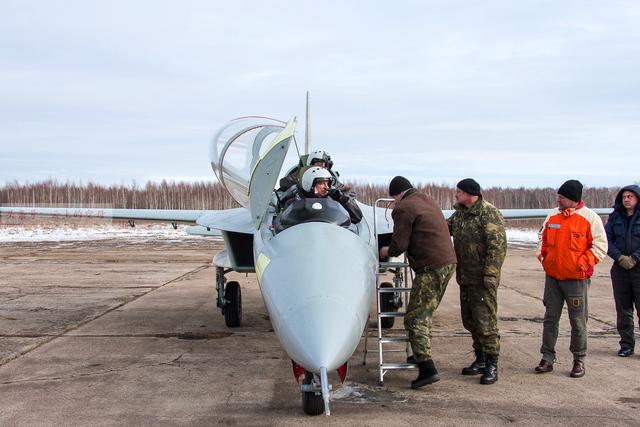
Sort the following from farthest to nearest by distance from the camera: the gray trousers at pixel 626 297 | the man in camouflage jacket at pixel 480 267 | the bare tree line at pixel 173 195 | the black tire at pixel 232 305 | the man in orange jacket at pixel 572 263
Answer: the bare tree line at pixel 173 195
the black tire at pixel 232 305
the gray trousers at pixel 626 297
the man in orange jacket at pixel 572 263
the man in camouflage jacket at pixel 480 267

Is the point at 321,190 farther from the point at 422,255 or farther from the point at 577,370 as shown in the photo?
the point at 577,370

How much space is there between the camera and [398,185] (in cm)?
566

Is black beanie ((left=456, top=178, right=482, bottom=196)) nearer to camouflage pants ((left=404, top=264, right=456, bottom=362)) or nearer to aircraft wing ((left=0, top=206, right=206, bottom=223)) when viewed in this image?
camouflage pants ((left=404, top=264, right=456, bottom=362))

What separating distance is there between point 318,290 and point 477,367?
96.6 inches

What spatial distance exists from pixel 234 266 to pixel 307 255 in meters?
3.48

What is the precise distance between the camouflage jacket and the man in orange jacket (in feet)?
1.97

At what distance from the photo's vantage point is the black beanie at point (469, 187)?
5746mm

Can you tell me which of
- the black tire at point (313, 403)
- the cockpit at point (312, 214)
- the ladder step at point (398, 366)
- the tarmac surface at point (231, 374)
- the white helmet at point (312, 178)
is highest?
the white helmet at point (312, 178)

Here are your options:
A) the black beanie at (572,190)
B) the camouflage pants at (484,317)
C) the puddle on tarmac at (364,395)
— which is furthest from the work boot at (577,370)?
the puddle on tarmac at (364,395)

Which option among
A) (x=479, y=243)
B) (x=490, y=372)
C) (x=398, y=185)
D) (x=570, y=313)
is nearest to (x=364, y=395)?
(x=490, y=372)

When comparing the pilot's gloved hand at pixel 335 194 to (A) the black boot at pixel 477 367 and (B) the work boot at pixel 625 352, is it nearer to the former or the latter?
(A) the black boot at pixel 477 367

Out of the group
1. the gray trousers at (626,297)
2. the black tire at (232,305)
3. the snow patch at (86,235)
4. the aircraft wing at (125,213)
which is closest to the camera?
the gray trousers at (626,297)

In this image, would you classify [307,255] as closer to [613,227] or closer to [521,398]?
[521,398]

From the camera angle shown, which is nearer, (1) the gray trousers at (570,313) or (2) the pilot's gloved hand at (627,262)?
(1) the gray trousers at (570,313)
